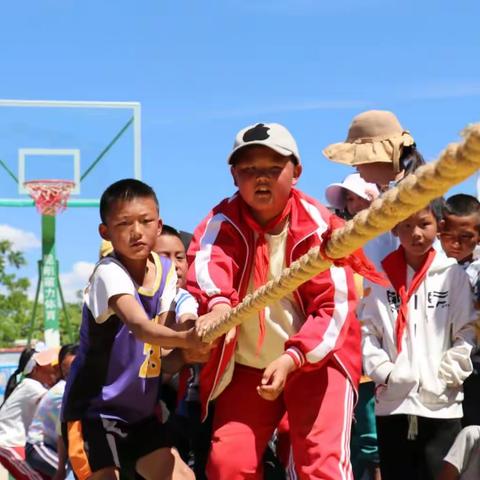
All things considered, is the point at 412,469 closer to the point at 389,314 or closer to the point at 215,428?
the point at 389,314

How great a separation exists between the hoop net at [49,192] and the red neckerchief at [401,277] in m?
15.1

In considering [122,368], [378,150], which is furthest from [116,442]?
[378,150]

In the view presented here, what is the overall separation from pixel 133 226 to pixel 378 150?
56.2 inches

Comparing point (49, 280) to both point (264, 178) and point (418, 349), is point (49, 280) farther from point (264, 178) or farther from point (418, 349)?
point (264, 178)

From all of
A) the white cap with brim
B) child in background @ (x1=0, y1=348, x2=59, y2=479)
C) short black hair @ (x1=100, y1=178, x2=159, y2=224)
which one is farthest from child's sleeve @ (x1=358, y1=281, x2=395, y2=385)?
the white cap with brim

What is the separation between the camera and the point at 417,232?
450 centimetres

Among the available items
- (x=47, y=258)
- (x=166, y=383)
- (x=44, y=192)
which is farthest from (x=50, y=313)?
(x=166, y=383)

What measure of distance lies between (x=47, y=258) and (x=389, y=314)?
19179 millimetres

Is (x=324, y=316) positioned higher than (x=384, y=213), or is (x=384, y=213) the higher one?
(x=384, y=213)

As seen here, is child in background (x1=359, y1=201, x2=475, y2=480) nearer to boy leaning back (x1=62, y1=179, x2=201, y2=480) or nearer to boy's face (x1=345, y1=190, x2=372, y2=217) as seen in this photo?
boy's face (x1=345, y1=190, x2=372, y2=217)

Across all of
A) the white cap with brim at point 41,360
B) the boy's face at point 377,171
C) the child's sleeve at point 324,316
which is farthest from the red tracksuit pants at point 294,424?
the white cap with brim at point 41,360

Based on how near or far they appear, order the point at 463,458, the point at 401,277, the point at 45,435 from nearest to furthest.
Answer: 1. the point at 463,458
2. the point at 401,277
3. the point at 45,435

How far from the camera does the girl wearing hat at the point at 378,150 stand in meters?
4.70

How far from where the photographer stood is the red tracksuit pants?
3.48 metres
